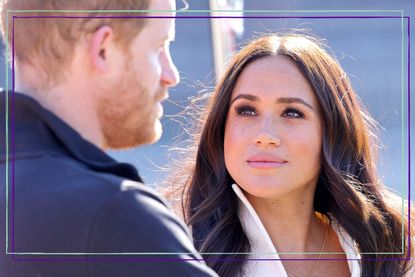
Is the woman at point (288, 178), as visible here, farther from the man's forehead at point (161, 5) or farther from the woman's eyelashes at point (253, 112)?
the man's forehead at point (161, 5)

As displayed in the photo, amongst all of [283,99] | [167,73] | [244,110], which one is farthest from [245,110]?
[167,73]

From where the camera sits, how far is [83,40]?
1.68 m

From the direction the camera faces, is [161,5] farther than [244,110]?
No

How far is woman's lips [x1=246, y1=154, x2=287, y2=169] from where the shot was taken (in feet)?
9.46

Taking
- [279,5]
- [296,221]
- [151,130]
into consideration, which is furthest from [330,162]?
[279,5]

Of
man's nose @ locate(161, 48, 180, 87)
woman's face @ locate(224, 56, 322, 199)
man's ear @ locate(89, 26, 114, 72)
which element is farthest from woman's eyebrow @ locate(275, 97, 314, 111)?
man's ear @ locate(89, 26, 114, 72)

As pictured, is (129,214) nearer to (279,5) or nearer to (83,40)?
(83,40)

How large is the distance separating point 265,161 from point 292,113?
19 cm

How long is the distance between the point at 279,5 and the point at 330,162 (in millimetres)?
12310

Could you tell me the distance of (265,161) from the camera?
2889 mm

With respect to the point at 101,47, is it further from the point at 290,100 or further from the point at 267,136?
the point at 290,100

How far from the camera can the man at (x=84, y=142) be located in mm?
1575

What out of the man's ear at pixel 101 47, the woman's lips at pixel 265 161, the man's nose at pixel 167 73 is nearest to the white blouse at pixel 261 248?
the woman's lips at pixel 265 161

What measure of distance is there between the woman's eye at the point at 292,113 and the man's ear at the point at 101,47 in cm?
136
